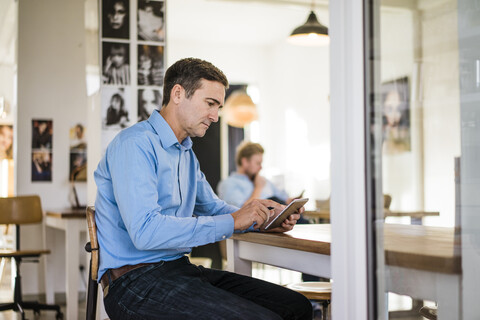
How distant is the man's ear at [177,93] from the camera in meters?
2.14

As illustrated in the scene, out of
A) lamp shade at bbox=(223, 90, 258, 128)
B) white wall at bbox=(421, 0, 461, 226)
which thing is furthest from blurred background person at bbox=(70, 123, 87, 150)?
white wall at bbox=(421, 0, 461, 226)

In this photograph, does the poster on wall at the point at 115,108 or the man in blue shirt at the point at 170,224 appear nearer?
the man in blue shirt at the point at 170,224

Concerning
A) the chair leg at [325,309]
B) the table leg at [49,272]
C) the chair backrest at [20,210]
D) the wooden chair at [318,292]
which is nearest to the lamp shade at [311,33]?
the chair backrest at [20,210]

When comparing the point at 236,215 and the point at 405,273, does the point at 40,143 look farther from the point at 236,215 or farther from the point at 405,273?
the point at 405,273

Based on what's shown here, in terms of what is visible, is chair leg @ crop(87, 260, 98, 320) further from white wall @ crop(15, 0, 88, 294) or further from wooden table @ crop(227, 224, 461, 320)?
white wall @ crop(15, 0, 88, 294)

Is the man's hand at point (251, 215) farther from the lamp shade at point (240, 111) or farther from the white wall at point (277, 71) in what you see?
the white wall at point (277, 71)

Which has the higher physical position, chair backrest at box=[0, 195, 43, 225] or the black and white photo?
the black and white photo

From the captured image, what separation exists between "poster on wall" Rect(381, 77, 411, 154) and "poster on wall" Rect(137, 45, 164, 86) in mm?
2860

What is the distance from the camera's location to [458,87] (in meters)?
1.76

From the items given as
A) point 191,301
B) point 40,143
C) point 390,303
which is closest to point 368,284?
point 390,303

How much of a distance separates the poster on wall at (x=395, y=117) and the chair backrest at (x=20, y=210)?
4369mm

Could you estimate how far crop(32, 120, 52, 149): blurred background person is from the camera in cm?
→ 591

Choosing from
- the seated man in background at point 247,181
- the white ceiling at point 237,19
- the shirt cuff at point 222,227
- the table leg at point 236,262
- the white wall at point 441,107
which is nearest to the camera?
the white wall at point 441,107

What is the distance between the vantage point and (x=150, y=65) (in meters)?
4.27
